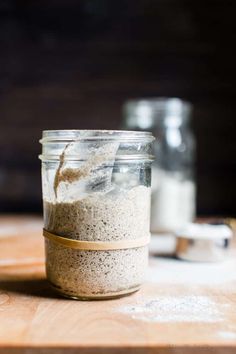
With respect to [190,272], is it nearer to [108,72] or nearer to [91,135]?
[91,135]

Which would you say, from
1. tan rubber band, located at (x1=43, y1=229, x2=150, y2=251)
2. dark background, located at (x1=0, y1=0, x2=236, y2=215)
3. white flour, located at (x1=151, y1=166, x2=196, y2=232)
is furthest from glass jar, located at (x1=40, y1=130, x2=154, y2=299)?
dark background, located at (x1=0, y1=0, x2=236, y2=215)

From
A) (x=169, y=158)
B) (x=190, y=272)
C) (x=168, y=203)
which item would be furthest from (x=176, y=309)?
(x=169, y=158)

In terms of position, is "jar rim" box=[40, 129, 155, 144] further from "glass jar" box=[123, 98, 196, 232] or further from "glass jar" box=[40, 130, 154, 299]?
"glass jar" box=[123, 98, 196, 232]

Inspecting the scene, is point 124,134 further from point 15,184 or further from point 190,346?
point 15,184

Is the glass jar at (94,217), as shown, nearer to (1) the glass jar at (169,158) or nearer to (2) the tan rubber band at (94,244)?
(2) the tan rubber band at (94,244)

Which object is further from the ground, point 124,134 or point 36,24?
point 36,24

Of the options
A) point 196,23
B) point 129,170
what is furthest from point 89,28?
point 129,170

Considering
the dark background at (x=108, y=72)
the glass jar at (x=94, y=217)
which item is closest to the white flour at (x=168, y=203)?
the dark background at (x=108, y=72)
